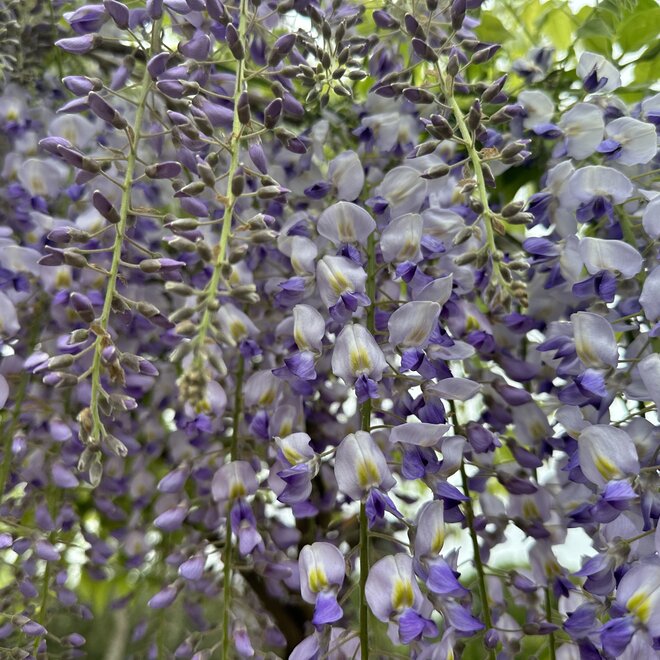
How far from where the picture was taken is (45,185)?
3.49 ft

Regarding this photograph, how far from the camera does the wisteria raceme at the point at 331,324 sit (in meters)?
0.74

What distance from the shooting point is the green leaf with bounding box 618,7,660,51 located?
1030 millimetres

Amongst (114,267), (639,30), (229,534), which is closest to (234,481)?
(229,534)

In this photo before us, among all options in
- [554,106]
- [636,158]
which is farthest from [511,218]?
[554,106]

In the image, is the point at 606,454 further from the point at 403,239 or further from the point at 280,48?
the point at 280,48

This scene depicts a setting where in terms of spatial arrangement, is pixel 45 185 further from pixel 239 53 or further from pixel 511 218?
pixel 511 218

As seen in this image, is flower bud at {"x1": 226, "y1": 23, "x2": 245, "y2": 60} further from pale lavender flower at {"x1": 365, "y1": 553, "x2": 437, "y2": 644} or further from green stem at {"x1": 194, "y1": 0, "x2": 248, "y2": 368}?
pale lavender flower at {"x1": 365, "y1": 553, "x2": 437, "y2": 644}

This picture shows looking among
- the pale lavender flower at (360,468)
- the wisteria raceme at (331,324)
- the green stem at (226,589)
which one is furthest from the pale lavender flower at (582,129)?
the green stem at (226,589)

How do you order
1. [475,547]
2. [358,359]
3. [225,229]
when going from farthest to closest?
1. [475,547]
2. [358,359]
3. [225,229]

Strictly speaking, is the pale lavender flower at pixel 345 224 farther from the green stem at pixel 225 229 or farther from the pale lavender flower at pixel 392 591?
the pale lavender flower at pixel 392 591

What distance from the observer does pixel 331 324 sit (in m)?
0.85

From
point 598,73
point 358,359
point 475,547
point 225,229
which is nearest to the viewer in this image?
point 225,229

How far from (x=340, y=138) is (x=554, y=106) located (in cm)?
26

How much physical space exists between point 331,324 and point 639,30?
0.53m
